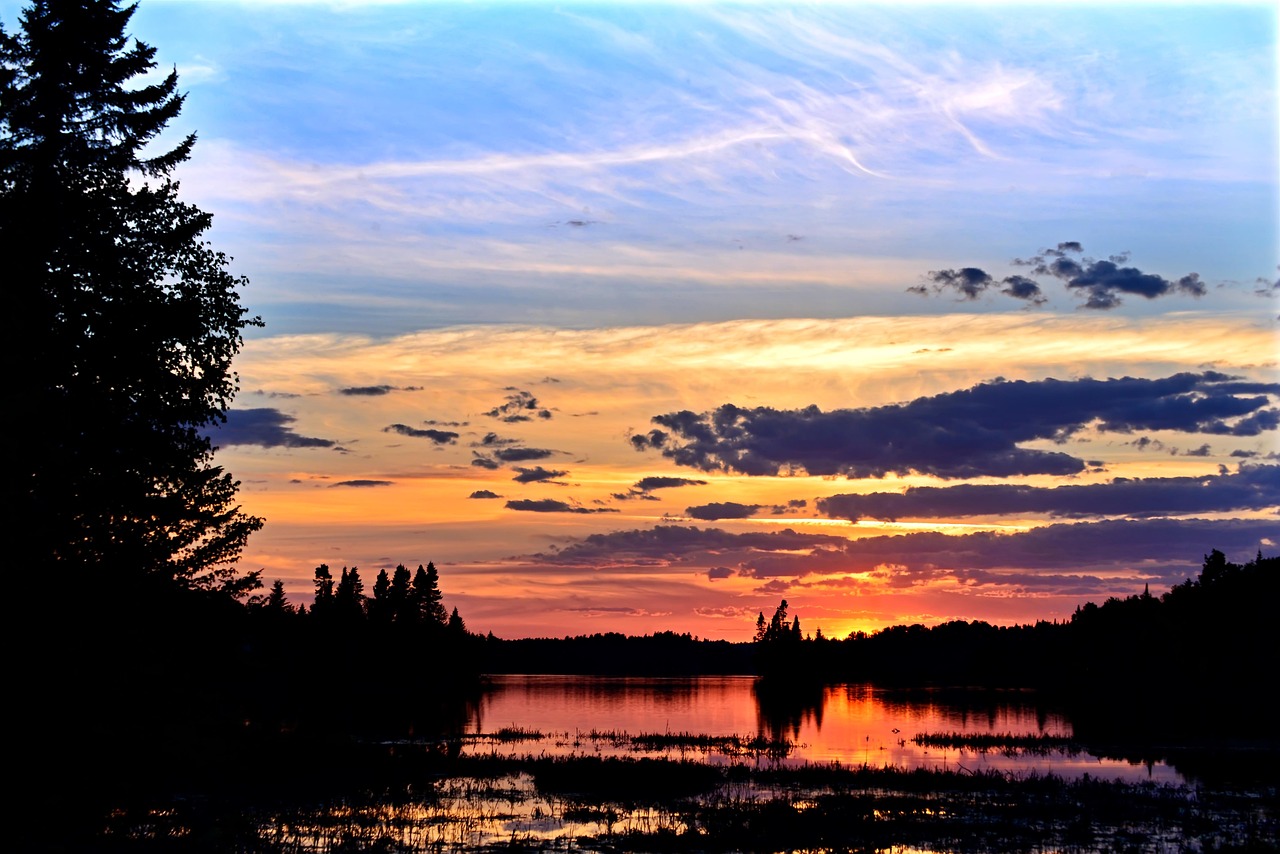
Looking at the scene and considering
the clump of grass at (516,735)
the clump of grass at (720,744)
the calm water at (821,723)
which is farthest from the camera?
the clump of grass at (516,735)

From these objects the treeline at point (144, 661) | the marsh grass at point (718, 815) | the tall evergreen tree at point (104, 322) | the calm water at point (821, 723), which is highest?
the tall evergreen tree at point (104, 322)

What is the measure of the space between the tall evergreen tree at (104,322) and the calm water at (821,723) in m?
41.7

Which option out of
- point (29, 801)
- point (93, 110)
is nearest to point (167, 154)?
point (93, 110)

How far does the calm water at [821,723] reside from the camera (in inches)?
2611

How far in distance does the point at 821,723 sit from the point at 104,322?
8812 centimetres

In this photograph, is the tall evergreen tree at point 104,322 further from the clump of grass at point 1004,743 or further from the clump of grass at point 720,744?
the clump of grass at point 1004,743

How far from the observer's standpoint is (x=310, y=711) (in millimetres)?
107375

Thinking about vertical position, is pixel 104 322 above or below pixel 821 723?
above

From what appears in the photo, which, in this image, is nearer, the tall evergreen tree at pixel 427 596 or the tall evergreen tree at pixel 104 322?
the tall evergreen tree at pixel 104 322

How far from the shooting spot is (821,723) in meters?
105

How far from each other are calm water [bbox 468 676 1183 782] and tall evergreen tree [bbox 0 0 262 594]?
137ft

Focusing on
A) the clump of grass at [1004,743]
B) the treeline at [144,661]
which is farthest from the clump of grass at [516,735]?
the treeline at [144,661]

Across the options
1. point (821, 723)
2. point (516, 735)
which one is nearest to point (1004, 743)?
point (821, 723)

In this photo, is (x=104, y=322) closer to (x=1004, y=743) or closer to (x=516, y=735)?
(x=516, y=735)
